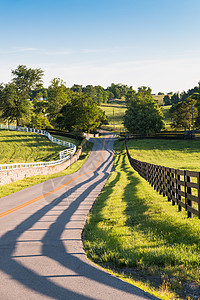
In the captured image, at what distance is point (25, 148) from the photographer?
6028 centimetres

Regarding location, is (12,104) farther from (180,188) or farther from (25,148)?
(180,188)

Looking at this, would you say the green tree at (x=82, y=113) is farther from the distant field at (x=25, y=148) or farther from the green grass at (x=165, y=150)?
the green grass at (x=165, y=150)

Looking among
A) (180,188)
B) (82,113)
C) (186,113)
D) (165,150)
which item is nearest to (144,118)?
(82,113)

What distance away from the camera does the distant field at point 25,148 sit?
171 feet

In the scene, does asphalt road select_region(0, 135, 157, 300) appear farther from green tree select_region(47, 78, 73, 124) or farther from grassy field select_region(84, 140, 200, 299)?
green tree select_region(47, 78, 73, 124)

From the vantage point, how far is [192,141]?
6962cm

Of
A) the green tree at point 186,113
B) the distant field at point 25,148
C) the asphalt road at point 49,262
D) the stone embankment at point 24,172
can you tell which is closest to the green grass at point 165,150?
the distant field at point 25,148

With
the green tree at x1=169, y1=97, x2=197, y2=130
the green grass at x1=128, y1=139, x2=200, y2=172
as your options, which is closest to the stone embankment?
the green grass at x1=128, y1=139, x2=200, y2=172

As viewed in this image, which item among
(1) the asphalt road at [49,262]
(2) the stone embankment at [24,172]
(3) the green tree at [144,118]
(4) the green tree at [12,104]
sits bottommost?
(2) the stone embankment at [24,172]

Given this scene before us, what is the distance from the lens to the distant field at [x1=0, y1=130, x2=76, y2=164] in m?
52.0

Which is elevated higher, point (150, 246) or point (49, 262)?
point (150, 246)

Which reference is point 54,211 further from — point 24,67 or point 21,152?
point 24,67

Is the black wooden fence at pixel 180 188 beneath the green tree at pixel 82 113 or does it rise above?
beneath

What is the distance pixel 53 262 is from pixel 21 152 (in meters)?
52.4
